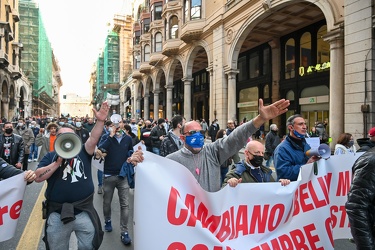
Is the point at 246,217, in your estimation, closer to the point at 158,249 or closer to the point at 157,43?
the point at 158,249

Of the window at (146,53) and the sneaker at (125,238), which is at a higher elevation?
the window at (146,53)

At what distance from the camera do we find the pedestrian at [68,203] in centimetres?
299

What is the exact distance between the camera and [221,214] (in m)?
2.85

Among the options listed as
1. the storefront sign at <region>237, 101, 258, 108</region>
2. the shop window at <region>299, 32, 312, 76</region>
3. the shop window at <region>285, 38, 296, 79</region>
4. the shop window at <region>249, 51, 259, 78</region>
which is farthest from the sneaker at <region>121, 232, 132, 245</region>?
the shop window at <region>249, 51, 259, 78</region>

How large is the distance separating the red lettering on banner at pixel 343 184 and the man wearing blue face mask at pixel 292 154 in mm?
465

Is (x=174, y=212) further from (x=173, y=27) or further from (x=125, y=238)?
(x=173, y=27)

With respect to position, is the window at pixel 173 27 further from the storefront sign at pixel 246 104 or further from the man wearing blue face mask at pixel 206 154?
the man wearing blue face mask at pixel 206 154

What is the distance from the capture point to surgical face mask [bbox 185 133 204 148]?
10.2 feet

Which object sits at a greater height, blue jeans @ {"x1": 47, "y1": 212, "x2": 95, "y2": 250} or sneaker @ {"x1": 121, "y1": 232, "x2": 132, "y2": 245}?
blue jeans @ {"x1": 47, "y1": 212, "x2": 95, "y2": 250}

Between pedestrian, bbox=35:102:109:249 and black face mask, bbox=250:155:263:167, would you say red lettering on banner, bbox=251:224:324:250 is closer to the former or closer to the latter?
black face mask, bbox=250:155:263:167

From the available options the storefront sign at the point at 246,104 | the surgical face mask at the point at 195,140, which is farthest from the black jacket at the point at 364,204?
the storefront sign at the point at 246,104

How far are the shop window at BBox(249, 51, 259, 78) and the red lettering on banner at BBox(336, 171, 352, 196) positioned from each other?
21692mm

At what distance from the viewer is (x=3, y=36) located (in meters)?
32.2

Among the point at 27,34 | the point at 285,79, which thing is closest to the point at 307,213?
the point at 285,79
